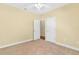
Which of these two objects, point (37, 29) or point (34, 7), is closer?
point (34, 7)

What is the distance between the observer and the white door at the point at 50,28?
235 cm

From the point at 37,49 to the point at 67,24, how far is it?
0.76 meters

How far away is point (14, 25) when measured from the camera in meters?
2.38

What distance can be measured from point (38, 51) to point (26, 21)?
646 millimetres

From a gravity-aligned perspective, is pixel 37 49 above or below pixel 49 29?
below

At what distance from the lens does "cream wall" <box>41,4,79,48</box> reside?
90.3 inches

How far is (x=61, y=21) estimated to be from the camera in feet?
7.71

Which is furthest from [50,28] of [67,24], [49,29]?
[67,24]

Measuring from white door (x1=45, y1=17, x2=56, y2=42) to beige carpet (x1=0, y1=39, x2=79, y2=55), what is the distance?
107mm

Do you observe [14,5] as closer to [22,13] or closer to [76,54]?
[22,13]

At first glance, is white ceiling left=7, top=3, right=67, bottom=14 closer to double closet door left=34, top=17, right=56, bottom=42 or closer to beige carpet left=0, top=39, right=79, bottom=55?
double closet door left=34, top=17, right=56, bottom=42

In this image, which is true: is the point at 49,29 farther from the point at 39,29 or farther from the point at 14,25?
the point at 14,25

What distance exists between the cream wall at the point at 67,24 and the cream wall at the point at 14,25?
35 cm
